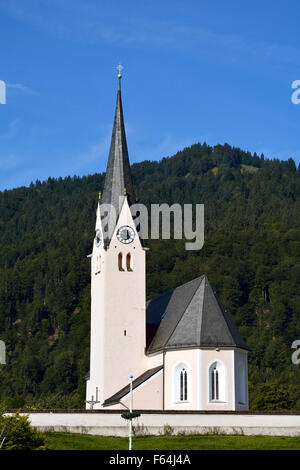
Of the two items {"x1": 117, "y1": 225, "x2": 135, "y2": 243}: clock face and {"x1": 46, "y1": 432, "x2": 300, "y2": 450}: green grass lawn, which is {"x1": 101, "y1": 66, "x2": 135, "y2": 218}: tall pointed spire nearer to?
{"x1": 117, "y1": 225, "x2": 135, "y2": 243}: clock face

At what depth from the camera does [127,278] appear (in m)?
58.8

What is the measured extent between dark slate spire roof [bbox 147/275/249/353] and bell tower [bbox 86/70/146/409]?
1.84 meters

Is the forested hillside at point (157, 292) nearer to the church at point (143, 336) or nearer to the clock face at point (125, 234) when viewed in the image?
the church at point (143, 336)

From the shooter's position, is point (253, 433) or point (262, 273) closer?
point (253, 433)

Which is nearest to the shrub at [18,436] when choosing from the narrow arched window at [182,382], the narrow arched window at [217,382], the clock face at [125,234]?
the narrow arched window at [182,382]

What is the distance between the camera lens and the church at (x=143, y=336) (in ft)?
174

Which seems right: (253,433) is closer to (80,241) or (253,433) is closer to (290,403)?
(290,403)

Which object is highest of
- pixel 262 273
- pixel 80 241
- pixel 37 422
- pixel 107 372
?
pixel 80 241

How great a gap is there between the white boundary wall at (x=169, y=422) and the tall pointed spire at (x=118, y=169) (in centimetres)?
1826

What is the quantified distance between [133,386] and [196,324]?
19.1ft

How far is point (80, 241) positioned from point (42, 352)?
102 feet
